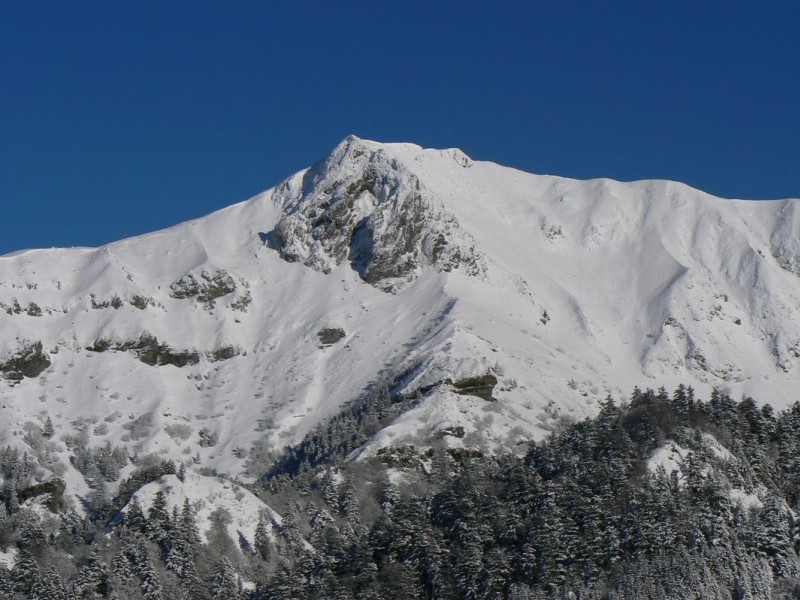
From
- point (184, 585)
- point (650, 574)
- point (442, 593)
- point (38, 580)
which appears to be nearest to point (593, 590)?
point (650, 574)

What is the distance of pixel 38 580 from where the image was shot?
194375 millimetres

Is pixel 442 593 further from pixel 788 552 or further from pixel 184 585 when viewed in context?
pixel 788 552

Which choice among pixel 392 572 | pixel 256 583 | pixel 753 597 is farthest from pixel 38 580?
pixel 753 597

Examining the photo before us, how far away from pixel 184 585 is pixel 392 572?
27.4 metres

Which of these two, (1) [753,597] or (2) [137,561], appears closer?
(1) [753,597]

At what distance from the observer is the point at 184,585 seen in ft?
648

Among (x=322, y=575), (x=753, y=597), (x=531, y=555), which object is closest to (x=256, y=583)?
(x=322, y=575)

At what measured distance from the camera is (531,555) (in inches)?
7603

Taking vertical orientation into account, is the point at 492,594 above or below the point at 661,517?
below

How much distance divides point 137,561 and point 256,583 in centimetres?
1595

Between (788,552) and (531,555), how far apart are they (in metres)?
35.2

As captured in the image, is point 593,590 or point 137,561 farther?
point 137,561

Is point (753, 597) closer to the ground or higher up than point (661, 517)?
closer to the ground

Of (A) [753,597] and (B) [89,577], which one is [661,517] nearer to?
(A) [753,597]
